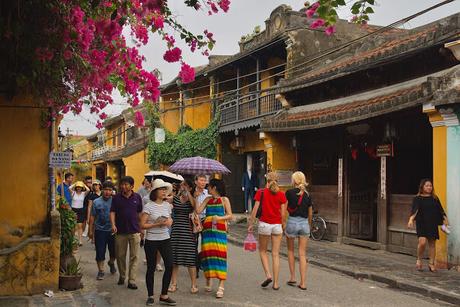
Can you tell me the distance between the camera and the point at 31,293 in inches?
320

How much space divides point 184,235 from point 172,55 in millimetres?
2724

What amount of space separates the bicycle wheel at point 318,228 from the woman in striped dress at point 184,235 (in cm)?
817

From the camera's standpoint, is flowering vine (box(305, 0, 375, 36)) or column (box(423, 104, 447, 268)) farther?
column (box(423, 104, 447, 268))

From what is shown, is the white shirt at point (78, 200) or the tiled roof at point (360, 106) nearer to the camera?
the tiled roof at point (360, 106)

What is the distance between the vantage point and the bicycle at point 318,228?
1596cm

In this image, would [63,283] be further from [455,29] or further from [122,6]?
[455,29]

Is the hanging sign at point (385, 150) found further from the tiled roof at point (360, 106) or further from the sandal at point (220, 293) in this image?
the sandal at point (220, 293)

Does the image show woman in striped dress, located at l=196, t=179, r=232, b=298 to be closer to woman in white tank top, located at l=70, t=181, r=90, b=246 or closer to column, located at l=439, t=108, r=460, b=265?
column, located at l=439, t=108, r=460, b=265

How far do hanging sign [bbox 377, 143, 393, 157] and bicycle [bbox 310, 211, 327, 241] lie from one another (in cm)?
306

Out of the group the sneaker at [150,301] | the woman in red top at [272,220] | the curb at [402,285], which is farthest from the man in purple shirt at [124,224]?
the curb at [402,285]

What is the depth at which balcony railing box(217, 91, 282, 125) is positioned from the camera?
20344mm

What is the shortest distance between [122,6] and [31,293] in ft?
14.8

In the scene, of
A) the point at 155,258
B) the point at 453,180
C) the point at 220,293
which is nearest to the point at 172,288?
the point at 220,293

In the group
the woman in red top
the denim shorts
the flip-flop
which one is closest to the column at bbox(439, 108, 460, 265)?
the denim shorts
